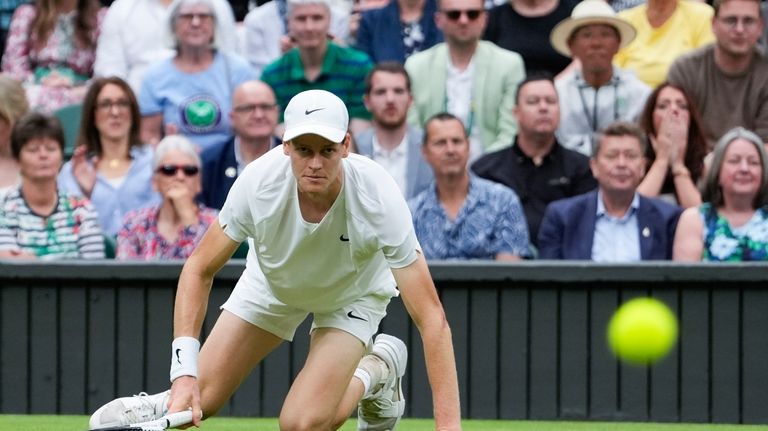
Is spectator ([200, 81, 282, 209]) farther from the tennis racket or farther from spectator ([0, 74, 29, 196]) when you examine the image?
the tennis racket

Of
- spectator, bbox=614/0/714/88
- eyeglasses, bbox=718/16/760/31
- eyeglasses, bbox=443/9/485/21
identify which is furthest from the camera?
spectator, bbox=614/0/714/88

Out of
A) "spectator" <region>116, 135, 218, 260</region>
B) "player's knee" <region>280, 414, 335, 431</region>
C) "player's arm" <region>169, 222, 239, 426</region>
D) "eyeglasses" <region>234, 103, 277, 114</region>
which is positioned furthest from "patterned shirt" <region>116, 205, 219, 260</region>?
"player's arm" <region>169, 222, 239, 426</region>

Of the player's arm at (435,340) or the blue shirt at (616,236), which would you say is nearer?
the player's arm at (435,340)

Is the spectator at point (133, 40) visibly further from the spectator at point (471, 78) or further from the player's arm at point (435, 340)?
the player's arm at point (435, 340)

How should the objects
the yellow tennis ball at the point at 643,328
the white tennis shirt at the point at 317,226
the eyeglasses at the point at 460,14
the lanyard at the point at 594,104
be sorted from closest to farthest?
the white tennis shirt at the point at 317,226
the yellow tennis ball at the point at 643,328
the lanyard at the point at 594,104
the eyeglasses at the point at 460,14

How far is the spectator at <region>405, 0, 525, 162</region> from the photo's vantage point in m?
9.52

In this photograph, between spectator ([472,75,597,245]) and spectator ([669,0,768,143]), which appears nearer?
spectator ([472,75,597,245])

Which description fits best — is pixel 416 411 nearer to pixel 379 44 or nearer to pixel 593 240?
pixel 593 240

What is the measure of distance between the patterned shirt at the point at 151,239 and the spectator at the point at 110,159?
0.52 metres

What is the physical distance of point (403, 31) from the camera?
10.3 m

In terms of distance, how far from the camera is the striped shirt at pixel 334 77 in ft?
31.8

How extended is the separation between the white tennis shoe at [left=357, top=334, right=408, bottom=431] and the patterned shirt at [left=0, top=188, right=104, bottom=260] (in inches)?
108

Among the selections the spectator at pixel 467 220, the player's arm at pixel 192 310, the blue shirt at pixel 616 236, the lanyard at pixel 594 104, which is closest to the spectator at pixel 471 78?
the lanyard at pixel 594 104

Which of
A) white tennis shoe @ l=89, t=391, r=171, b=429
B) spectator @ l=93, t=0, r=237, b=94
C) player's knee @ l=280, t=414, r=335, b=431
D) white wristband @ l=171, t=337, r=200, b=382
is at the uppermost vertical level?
spectator @ l=93, t=0, r=237, b=94
